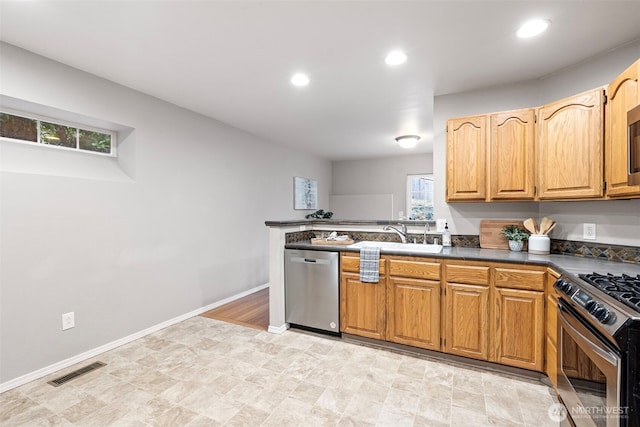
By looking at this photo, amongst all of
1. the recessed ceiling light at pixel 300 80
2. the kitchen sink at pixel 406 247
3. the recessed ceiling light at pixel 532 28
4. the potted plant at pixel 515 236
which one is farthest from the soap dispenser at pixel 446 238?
the recessed ceiling light at pixel 300 80

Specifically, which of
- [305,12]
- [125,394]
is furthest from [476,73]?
[125,394]

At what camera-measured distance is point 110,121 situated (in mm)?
2703

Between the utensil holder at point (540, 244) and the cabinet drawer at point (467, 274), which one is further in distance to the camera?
the utensil holder at point (540, 244)

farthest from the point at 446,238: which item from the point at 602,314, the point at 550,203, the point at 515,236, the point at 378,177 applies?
the point at 378,177

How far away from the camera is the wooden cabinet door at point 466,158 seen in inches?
102

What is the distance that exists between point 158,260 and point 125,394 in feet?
4.59

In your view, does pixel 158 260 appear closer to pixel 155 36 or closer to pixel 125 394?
pixel 125 394

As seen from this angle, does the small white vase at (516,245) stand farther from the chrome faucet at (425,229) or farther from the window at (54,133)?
the window at (54,133)

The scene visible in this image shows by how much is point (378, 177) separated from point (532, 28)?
4953 mm

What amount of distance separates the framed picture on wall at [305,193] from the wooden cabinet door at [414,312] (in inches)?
136

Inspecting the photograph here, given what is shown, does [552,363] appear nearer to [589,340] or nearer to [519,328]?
[519,328]

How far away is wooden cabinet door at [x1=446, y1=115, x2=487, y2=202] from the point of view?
2.59 m

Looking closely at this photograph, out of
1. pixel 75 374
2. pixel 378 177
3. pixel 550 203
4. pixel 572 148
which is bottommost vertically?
pixel 75 374

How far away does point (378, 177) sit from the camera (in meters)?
6.85
